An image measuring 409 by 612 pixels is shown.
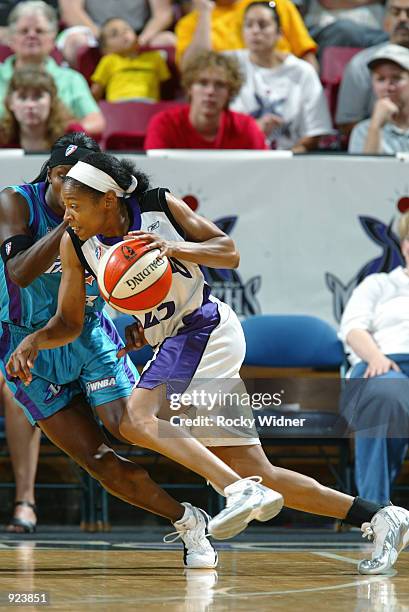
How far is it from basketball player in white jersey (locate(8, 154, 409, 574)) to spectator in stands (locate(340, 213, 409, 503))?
1.61m

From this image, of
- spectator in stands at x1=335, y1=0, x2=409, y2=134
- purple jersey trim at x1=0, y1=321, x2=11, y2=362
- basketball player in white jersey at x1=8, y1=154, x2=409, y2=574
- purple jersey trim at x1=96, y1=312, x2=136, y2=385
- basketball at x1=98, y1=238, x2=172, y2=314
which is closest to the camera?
basketball at x1=98, y1=238, x2=172, y2=314

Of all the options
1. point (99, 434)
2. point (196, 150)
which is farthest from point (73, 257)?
point (196, 150)

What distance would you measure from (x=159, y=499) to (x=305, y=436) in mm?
1937

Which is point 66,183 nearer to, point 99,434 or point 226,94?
point 99,434

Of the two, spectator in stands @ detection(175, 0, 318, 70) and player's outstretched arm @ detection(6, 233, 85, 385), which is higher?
spectator in stands @ detection(175, 0, 318, 70)

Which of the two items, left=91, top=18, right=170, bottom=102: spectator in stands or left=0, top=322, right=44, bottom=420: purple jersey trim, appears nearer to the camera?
left=0, top=322, right=44, bottom=420: purple jersey trim

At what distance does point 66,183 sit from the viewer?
4.27 metres

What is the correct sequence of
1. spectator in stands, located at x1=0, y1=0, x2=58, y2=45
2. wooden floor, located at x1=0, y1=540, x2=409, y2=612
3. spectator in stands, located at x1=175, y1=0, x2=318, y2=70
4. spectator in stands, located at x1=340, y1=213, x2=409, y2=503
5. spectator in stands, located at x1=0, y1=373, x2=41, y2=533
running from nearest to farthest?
1. wooden floor, located at x1=0, y1=540, x2=409, y2=612
2. spectator in stands, located at x1=340, y1=213, x2=409, y2=503
3. spectator in stands, located at x1=0, y1=373, x2=41, y2=533
4. spectator in stands, located at x1=175, y1=0, x2=318, y2=70
5. spectator in stands, located at x1=0, y1=0, x2=58, y2=45

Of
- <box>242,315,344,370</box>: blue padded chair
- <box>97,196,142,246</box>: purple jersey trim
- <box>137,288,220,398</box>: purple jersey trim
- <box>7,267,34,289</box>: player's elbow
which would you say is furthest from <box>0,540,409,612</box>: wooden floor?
<box>242,315,344,370</box>: blue padded chair

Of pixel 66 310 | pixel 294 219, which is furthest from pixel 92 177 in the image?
pixel 294 219

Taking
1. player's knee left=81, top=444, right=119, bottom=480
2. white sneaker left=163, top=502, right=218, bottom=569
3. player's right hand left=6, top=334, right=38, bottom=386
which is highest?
player's right hand left=6, top=334, right=38, bottom=386

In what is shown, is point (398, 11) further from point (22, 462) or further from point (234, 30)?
point (22, 462)

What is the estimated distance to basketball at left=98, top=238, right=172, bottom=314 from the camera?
13.5 feet

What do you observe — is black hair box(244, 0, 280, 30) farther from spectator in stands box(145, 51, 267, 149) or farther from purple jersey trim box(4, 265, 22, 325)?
purple jersey trim box(4, 265, 22, 325)
